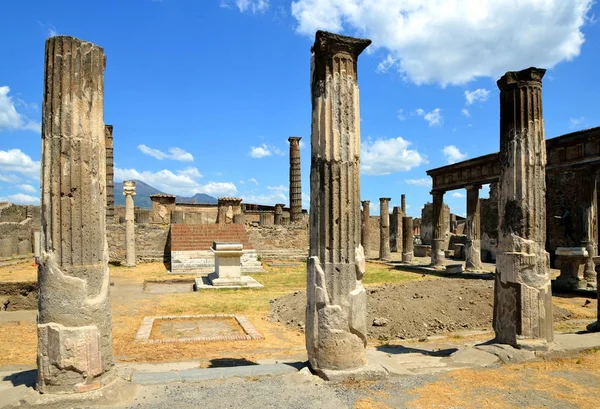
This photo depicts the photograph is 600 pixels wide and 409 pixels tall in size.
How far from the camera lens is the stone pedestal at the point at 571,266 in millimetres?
13211

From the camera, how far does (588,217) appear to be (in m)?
14.6

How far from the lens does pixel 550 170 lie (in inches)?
585

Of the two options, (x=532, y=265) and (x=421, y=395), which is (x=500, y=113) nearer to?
(x=532, y=265)

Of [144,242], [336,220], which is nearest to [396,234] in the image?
[144,242]

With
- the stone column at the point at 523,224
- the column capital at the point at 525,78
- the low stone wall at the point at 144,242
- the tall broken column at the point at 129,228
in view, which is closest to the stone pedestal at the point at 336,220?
the stone column at the point at 523,224

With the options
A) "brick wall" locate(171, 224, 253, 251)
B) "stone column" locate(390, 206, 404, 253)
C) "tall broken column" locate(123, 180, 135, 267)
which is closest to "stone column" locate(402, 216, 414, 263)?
"brick wall" locate(171, 224, 253, 251)

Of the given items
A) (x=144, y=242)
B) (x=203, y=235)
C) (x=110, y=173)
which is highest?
(x=110, y=173)

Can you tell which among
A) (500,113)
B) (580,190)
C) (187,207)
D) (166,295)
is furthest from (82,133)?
(187,207)

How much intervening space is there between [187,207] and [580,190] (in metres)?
29.3

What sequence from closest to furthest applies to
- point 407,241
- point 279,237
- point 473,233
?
point 473,233
point 407,241
point 279,237

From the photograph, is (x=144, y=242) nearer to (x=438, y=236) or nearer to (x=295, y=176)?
(x=295, y=176)

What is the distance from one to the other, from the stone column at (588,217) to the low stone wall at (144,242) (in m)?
17.7

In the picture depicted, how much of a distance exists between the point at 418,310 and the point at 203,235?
1443 cm

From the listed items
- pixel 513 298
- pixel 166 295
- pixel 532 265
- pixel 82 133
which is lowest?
pixel 166 295
